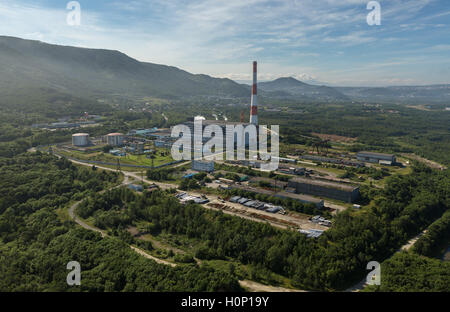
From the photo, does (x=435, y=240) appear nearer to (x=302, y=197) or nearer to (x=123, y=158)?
(x=302, y=197)

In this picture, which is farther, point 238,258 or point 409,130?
point 409,130

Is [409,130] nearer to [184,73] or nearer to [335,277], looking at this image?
[335,277]

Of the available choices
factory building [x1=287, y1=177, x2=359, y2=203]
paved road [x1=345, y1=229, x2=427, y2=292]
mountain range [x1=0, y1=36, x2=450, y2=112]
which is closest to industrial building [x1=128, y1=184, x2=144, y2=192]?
factory building [x1=287, y1=177, x2=359, y2=203]

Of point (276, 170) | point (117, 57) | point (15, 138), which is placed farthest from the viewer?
point (117, 57)

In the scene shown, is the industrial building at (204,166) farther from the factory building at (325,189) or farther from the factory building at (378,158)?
the factory building at (378,158)

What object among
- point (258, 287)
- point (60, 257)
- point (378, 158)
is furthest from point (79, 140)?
point (378, 158)

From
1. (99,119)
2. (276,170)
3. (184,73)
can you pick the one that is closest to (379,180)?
(276,170)
